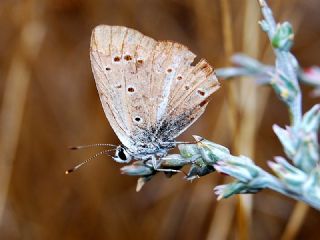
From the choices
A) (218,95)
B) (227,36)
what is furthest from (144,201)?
(227,36)

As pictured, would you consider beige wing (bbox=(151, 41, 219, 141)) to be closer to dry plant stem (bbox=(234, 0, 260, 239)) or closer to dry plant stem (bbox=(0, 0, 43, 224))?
dry plant stem (bbox=(234, 0, 260, 239))

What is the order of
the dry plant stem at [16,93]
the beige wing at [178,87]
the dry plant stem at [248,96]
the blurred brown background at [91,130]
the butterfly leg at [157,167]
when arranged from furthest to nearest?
the blurred brown background at [91,130] → the dry plant stem at [16,93] → the dry plant stem at [248,96] → the beige wing at [178,87] → the butterfly leg at [157,167]

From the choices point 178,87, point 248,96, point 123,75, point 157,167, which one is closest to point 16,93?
point 248,96

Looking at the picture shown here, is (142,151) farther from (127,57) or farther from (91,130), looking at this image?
(91,130)

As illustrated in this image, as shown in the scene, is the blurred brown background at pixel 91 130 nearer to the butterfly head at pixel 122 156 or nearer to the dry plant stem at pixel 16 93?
the dry plant stem at pixel 16 93

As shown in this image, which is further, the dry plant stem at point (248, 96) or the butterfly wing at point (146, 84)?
the dry plant stem at point (248, 96)

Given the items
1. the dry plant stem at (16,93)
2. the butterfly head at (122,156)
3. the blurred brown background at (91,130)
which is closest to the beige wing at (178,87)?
the butterfly head at (122,156)

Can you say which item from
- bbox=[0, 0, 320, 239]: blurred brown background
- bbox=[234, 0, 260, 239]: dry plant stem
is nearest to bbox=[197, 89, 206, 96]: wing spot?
bbox=[234, 0, 260, 239]: dry plant stem
